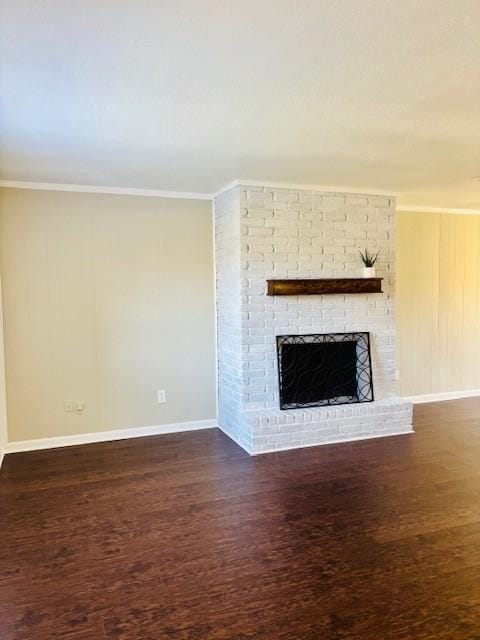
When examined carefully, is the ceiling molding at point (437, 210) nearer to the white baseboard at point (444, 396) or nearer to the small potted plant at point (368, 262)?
the small potted plant at point (368, 262)

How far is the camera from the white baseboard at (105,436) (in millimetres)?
4223

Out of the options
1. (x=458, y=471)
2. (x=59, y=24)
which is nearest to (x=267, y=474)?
(x=458, y=471)

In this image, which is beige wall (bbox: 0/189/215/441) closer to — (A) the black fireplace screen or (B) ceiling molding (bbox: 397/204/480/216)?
(A) the black fireplace screen

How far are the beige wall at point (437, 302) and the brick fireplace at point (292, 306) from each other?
984mm

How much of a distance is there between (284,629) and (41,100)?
8.68 ft

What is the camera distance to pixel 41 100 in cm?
232

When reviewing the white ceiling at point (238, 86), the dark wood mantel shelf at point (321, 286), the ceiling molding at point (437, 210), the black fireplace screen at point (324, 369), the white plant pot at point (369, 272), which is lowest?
the black fireplace screen at point (324, 369)

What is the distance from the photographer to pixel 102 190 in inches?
172

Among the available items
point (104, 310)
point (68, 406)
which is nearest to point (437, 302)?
point (104, 310)

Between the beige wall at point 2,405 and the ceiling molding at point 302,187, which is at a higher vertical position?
the ceiling molding at point 302,187

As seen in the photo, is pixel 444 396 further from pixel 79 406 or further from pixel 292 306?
pixel 79 406

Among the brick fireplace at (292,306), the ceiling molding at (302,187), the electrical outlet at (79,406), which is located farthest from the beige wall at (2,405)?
the ceiling molding at (302,187)

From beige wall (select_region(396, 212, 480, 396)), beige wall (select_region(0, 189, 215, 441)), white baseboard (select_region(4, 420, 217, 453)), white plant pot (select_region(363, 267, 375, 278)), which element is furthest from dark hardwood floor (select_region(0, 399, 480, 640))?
beige wall (select_region(396, 212, 480, 396))

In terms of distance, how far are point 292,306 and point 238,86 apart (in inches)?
96.5
